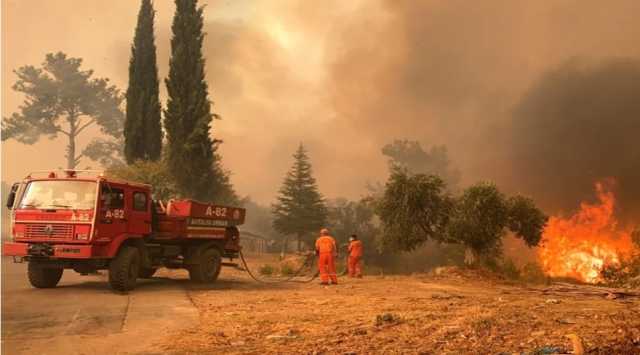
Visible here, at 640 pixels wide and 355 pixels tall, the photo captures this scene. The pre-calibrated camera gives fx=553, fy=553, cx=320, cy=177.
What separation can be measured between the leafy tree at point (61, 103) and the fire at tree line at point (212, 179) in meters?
0.10

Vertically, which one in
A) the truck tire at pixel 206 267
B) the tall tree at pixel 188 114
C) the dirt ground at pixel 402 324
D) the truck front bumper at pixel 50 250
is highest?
the tall tree at pixel 188 114

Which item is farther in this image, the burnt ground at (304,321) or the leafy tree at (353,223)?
the leafy tree at (353,223)

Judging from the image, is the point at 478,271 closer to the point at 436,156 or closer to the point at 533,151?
the point at 533,151

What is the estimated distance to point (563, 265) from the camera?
1280 inches

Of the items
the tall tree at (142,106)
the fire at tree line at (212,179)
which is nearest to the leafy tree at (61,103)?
the fire at tree line at (212,179)

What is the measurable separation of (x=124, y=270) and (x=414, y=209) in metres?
13.1

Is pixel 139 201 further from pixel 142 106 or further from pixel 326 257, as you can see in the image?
pixel 142 106

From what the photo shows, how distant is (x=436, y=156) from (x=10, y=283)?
62.5 m

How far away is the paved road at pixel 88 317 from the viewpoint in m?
7.99

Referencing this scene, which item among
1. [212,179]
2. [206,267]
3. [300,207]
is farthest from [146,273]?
[300,207]

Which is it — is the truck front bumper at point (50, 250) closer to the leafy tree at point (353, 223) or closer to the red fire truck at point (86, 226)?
the red fire truck at point (86, 226)

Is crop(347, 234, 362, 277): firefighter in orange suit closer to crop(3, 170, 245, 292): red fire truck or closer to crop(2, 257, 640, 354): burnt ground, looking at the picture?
crop(2, 257, 640, 354): burnt ground

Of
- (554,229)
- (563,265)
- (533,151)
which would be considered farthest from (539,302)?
(533,151)

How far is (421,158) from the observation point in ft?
241
